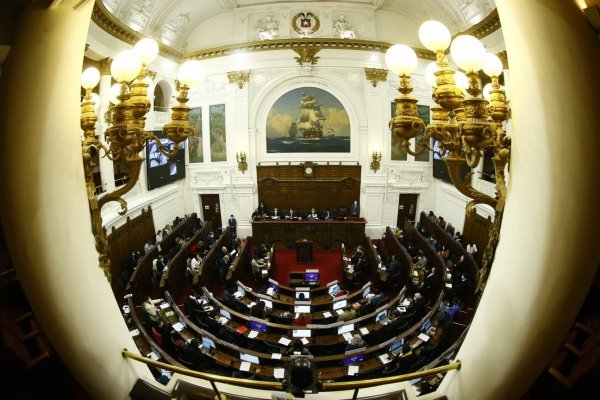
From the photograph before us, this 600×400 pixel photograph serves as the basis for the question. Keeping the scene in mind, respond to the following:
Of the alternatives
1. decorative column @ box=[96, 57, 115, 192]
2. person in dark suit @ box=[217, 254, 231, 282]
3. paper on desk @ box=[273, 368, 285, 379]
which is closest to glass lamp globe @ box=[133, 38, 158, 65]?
paper on desk @ box=[273, 368, 285, 379]

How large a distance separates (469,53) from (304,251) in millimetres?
9553

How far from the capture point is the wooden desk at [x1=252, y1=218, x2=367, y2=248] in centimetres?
1260

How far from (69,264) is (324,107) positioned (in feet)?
41.2

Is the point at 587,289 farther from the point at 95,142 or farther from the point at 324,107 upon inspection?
the point at 324,107

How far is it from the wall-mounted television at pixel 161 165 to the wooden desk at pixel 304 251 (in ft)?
20.0

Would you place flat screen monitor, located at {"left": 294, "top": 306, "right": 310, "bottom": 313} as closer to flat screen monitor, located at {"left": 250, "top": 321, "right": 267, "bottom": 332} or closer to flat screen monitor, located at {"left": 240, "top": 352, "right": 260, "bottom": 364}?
flat screen monitor, located at {"left": 250, "top": 321, "right": 267, "bottom": 332}

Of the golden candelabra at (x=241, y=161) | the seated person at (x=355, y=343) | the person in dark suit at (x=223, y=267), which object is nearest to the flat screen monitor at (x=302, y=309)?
the seated person at (x=355, y=343)

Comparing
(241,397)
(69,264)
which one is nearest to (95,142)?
(69,264)

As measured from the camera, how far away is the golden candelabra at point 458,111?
2463 millimetres

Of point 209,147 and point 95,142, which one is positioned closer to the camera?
point 95,142

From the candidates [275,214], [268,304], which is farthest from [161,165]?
[268,304]

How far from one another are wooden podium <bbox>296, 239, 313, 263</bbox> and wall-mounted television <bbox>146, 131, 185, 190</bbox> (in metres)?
6.10

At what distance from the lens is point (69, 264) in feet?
7.43

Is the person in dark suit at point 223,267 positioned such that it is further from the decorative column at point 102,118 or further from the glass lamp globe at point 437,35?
the glass lamp globe at point 437,35
